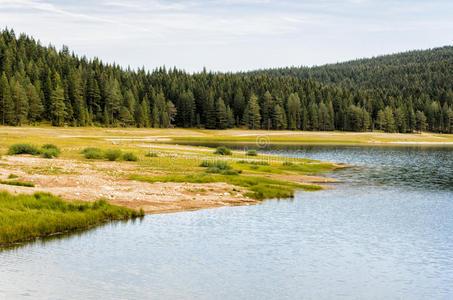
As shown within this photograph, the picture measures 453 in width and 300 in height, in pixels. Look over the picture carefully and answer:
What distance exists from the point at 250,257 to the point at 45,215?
11337mm

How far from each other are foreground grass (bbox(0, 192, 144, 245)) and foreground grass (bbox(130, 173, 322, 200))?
10445mm

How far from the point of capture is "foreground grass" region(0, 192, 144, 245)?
23402mm

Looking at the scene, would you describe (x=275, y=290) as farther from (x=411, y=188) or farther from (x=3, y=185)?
(x=411, y=188)

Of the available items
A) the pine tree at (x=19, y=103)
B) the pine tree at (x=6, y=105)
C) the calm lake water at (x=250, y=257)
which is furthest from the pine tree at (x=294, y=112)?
the calm lake water at (x=250, y=257)

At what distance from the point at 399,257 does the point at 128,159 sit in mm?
37973

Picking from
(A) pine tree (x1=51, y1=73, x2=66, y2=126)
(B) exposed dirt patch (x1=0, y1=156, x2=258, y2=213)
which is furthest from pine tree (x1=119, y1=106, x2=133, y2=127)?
(B) exposed dirt patch (x1=0, y1=156, x2=258, y2=213)

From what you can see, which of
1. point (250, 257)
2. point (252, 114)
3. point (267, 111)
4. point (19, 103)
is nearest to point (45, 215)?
point (250, 257)

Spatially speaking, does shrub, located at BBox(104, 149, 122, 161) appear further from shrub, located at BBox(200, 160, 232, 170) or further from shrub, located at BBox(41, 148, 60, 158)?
shrub, located at BBox(200, 160, 232, 170)

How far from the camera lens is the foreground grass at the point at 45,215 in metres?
23.4

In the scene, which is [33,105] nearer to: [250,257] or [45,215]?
[45,215]

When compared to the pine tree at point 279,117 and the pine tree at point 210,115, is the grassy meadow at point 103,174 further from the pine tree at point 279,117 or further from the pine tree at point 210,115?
the pine tree at point 279,117

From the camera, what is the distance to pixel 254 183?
41719mm

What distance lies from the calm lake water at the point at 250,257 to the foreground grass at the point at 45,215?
1.17 m

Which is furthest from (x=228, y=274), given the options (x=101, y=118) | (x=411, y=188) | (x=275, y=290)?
(x=101, y=118)
